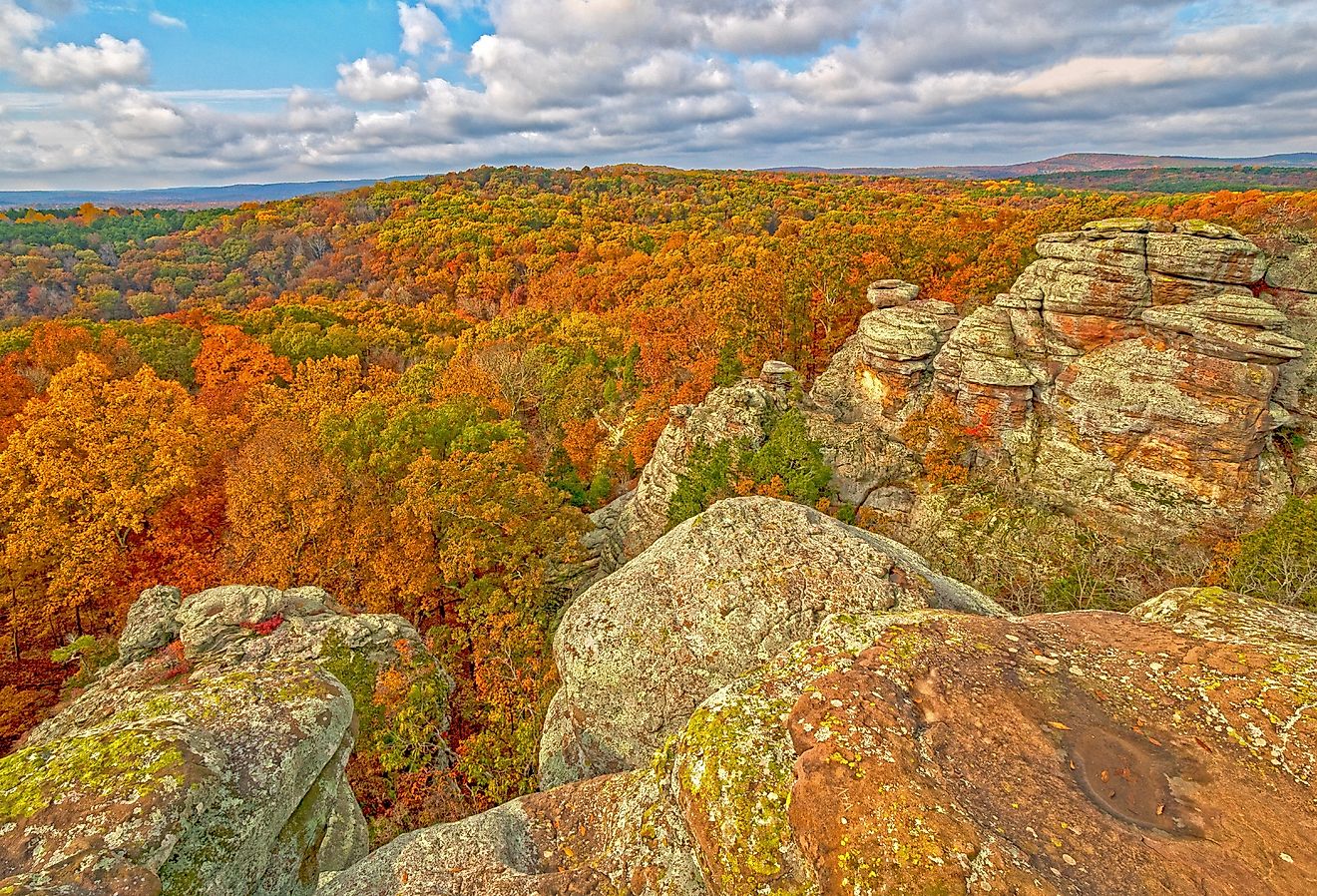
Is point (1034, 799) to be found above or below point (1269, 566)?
above

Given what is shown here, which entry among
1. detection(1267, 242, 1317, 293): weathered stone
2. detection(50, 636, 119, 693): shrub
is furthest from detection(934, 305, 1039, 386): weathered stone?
detection(50, 636, 119, 693): shrub

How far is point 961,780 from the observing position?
768 centimetres

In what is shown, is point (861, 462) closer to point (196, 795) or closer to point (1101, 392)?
point (1101, 392)

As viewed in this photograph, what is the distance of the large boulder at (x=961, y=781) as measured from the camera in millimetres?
6812

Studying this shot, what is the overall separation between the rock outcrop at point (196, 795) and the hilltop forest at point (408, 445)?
5395 mm

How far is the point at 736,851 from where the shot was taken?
758 cm

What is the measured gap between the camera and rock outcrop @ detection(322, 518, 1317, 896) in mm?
6820

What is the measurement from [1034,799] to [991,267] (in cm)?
3816

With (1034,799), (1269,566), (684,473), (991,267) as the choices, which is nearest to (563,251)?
(991,267)

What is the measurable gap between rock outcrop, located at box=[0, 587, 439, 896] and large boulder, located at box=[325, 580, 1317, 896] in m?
1.37

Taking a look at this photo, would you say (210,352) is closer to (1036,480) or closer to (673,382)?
(673,382)

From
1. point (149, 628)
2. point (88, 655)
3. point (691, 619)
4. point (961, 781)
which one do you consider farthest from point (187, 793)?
point (88, 655)

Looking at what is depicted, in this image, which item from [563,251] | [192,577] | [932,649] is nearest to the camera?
[932,649]

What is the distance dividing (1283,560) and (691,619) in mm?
19259
